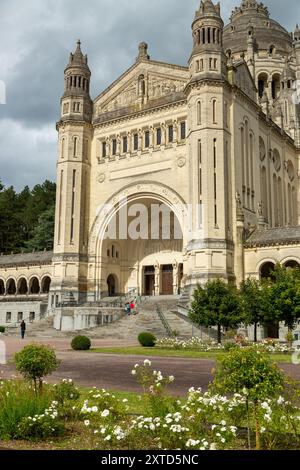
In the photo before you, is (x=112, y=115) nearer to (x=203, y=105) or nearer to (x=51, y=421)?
(x=203, y=105)

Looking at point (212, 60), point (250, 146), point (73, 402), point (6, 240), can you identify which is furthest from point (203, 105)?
point (6, 240)

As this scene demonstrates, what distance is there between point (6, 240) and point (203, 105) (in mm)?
51305

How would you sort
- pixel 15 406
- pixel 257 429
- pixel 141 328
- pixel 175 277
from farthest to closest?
pixel 175 277
pixel 141 328
pixel 15 406
pixel 257 429

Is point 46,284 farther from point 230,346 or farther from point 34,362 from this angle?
point 34,362

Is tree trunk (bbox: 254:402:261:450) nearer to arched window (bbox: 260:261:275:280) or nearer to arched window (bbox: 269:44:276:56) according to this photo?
arched window (bbox: 260:261:275:280)

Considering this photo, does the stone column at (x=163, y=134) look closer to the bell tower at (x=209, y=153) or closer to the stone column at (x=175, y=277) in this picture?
the bell tower at (x=209, y=153)

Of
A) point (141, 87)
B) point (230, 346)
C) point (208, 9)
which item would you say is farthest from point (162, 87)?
point (230, 346)

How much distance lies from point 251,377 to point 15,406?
3.96m

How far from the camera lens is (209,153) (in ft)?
135

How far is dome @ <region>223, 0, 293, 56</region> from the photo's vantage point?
241ft

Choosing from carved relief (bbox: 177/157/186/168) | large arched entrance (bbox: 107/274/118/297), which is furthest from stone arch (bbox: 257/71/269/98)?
large arched entrance (bbox: 107/274/118/297)

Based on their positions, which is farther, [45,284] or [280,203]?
[45,284]

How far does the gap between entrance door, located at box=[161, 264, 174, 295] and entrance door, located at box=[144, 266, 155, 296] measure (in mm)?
1614

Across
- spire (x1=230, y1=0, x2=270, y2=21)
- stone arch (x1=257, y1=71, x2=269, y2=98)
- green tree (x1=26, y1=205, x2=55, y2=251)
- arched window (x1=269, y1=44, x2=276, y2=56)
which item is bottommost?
green tree (x1=26, y1=205, x2=55, y2=251)
